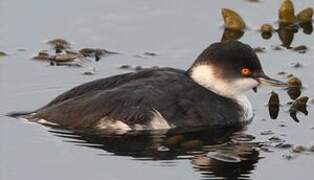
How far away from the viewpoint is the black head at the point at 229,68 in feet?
48.9

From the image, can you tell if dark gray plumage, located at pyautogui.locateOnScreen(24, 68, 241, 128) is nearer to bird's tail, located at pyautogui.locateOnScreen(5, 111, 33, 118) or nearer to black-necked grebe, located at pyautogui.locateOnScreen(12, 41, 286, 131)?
black-necked grebe, located at pyautogui.locateOnScreen(12, 41, 286, 131)

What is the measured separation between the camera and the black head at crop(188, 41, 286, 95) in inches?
587

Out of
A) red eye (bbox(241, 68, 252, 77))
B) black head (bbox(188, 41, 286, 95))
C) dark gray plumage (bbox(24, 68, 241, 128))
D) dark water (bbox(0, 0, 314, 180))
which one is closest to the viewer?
dark water (bbox(0, 0, 314, 180))

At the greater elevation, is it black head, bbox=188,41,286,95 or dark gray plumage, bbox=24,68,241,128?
black head, bbox=188,41,286,95

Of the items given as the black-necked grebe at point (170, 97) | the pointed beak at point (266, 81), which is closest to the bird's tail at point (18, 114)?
the black-necked grebe at point (170, 97)

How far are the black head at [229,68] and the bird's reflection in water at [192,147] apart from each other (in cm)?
60

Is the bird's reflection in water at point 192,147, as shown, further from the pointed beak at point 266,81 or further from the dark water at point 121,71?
the pointed beak at point 266,81

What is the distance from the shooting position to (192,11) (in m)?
18.3

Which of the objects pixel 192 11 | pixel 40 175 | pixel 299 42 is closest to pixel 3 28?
pixel 192 11

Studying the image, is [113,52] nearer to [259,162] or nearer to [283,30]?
[283,30]

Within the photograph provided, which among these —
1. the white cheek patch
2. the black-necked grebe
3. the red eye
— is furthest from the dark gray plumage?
the red eye

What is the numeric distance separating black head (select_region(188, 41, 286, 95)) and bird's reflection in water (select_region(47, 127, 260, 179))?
601 millimetres

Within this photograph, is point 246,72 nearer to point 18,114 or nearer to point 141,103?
point 141,103

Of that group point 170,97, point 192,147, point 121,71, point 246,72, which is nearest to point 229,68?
→ point 246,72
